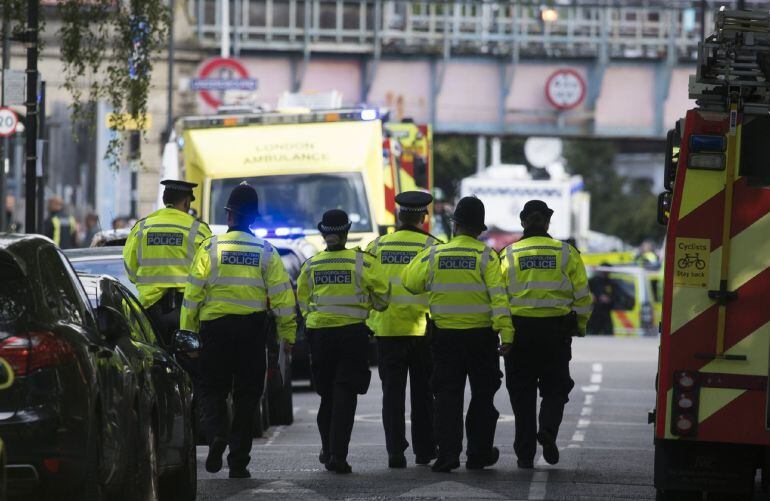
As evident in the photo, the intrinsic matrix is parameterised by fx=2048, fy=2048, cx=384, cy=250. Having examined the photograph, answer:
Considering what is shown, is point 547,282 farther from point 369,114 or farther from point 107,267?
point 369,114

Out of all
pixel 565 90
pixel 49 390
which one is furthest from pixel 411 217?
pixel 565 90

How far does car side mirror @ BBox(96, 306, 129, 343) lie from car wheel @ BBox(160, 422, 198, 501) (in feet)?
7.26

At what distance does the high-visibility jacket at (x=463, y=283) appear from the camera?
13.6 m

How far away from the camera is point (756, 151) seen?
32.7 feet

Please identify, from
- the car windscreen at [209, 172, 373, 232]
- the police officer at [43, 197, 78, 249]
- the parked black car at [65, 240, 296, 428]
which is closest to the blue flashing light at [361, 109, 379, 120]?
the car windscreen at [209, 172, 373, 232]

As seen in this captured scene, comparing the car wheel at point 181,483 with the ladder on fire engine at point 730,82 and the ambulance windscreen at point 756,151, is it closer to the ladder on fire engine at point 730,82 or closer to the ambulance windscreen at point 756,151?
the ladder on fire engine at point 730,82

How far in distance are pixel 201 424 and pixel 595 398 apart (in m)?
8.06

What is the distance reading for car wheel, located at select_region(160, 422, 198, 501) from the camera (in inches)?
452

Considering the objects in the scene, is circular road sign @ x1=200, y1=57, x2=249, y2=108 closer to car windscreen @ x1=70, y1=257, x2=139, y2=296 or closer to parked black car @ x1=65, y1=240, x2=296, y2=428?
parked black car @ x1=65, y1=240, x2=296, y2=428

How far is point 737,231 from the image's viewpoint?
9867 millimetres

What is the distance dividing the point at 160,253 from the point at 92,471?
6219mm

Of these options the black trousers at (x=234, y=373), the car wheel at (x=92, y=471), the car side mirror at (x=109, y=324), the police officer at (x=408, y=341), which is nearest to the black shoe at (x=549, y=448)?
the police officer at (x=408, y=341)

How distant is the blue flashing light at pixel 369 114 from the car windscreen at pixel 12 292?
16.2 metres

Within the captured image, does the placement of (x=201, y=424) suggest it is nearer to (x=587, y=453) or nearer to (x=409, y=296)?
(x=409, y=296)
